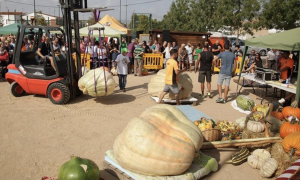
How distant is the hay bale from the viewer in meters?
4.58

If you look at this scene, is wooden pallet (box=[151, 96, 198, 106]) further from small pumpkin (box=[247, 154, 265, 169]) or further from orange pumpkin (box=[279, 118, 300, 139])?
small pumpkin (box=[247, 154, 265, 169])

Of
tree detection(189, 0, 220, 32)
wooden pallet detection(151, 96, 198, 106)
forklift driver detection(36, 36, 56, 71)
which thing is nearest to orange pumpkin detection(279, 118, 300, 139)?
wooden pallet detection(151, 96, 198, 106)

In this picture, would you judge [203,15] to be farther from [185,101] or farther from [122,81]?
[185,101]

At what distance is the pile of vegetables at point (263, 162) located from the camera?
15.0 ft

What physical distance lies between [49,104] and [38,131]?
2312 millimetres

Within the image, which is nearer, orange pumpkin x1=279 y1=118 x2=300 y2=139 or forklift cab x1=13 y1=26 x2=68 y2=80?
orange pumpkin x1=279 y1=118 x2=300 y2=139

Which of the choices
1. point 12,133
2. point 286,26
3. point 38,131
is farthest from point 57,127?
point 286,26

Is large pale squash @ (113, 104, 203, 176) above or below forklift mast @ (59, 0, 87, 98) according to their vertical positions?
below

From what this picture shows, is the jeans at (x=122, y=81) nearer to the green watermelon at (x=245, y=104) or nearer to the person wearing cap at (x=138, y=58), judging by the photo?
the person wearing cap at (x=138, y=58)

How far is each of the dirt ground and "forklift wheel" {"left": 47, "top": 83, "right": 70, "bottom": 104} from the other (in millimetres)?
203

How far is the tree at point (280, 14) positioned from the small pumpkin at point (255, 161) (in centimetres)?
1644

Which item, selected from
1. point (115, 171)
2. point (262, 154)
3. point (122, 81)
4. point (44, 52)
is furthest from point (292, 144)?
point (44, 52)

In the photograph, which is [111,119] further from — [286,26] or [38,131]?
[286,26]

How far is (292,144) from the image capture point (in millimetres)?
4621
